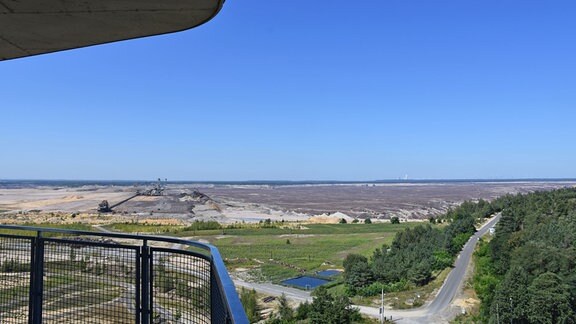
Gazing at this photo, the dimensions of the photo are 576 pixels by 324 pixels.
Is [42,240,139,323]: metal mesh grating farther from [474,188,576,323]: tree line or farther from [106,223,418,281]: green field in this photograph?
[106,223,418,281]: green field

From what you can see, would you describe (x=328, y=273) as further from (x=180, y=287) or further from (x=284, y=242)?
(x=180, y=287)

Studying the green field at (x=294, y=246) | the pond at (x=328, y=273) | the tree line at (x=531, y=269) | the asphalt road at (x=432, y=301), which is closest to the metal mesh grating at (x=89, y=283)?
the asphalt road at (x=432, y=301)

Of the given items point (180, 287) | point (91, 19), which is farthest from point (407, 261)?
point (91, 19)

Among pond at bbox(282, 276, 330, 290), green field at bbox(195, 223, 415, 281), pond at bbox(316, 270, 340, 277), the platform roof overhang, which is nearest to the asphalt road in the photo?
pond at bbox(282, 276, 330, 290)

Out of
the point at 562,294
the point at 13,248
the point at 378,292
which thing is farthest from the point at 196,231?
the point at 13,248

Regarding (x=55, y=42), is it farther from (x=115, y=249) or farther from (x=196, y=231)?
(x=196, y=231)

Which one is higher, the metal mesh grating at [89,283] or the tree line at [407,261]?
the metal mesh grating at [89,283]

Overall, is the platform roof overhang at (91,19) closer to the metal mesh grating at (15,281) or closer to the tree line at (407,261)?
the metal mesh grating at (15,281)
